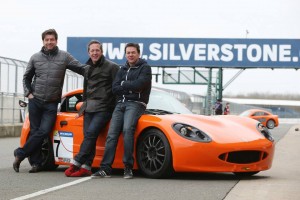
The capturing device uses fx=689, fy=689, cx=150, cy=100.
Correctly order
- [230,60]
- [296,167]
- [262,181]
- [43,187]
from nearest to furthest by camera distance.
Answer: [43,187]
[262,181]
[296,167]
[230,60]

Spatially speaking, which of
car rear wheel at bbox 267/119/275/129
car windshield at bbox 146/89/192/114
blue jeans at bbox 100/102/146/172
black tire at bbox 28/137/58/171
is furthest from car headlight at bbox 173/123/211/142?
car rear wheel at bbox 267/119/275/129

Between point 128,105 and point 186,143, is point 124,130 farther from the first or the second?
point 186,143

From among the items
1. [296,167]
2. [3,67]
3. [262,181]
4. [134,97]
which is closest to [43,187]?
[134,97]

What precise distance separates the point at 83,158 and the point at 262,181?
2123 millimetres

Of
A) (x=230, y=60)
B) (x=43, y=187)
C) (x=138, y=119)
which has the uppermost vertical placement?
(x=230, y=60)

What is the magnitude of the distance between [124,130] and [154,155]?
46 centimetres

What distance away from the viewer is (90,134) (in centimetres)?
830

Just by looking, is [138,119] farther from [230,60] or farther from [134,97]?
[230,60]

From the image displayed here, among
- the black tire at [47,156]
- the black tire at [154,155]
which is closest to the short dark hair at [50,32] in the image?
the black tire at [47,156]

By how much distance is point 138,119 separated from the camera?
823 centimetres

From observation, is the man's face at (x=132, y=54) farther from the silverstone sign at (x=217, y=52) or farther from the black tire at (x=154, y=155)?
the silverstone sign at (x=217, y=52)

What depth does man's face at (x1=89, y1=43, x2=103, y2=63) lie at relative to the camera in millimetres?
8453

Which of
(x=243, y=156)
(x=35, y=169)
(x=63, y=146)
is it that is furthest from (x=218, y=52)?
(x=243, y=156)

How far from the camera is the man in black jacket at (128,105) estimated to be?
8.06 meters
